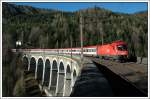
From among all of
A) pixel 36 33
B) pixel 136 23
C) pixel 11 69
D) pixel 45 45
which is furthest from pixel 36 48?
pixel 11 69

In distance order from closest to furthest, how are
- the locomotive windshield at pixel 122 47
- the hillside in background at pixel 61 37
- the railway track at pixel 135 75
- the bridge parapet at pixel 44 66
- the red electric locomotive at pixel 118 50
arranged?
the railway track at pixel 135 75 → the red electric locomotive at pixel 118 50 → the locomotive windshield at pixel 122 47 → the hillside in background at pixel 61 37 → the bridge parapet at pixel 44 66

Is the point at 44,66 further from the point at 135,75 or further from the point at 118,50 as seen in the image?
the point at 135,75

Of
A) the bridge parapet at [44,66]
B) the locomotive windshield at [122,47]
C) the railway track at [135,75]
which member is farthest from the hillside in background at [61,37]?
the railway track at [135,75]

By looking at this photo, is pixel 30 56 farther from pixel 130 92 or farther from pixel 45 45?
pixel 130 92

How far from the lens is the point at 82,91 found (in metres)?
13.6

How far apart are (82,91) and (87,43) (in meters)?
58.0

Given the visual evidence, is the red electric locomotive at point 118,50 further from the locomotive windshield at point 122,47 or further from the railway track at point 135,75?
the railway track at point 135,75

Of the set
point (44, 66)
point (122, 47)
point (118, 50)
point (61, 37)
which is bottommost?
point (44, 66)

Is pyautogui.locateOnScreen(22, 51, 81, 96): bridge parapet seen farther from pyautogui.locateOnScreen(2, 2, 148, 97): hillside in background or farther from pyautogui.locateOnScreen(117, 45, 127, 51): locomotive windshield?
pyautogui.locateOnScreen(117, 45, 127, 51): locomotive windshield

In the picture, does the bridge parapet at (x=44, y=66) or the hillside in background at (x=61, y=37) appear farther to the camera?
the bridge parapet at (x=44, y=66)

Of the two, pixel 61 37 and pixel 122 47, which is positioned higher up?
pixel 61 37

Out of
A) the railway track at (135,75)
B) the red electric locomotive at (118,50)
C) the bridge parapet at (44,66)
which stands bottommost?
the bridge parapet at (44,66)

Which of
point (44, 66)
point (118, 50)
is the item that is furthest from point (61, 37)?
point (118, 50)

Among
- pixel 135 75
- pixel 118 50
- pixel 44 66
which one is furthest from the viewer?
pixel 44 66
